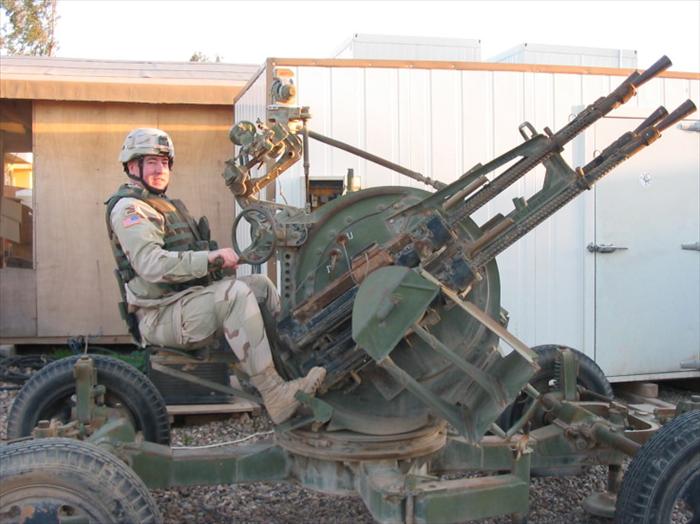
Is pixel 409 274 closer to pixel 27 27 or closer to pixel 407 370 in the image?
pixel 407 370

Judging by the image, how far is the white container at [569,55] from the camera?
9.07 m

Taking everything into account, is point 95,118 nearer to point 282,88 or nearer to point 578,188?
point 282,88

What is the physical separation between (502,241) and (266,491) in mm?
2826

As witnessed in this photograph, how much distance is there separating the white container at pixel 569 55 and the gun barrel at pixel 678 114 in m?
5.62

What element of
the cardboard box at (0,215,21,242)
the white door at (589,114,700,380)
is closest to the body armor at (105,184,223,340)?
the white door at (589,114,700,380)

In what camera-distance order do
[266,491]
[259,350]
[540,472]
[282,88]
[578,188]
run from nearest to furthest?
[578,188] → [259,350] → [282,88] → [540,472] → [266,491]

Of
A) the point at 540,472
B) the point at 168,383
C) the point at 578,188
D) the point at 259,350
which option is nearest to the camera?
the point at 578,188

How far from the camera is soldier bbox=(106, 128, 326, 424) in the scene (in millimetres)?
3859

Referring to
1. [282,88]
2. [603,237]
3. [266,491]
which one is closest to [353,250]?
[282,88]

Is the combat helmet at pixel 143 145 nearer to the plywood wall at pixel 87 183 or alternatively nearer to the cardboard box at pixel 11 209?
the plywood wall at pixel 87 183

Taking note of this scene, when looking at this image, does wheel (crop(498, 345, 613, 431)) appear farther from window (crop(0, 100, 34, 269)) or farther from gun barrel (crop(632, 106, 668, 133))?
window (crop(0, 100, 34, 269))

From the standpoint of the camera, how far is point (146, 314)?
13.4ft

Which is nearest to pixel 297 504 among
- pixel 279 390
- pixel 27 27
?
pixel 279 390

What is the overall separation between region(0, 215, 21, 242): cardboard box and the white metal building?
13.8ft
